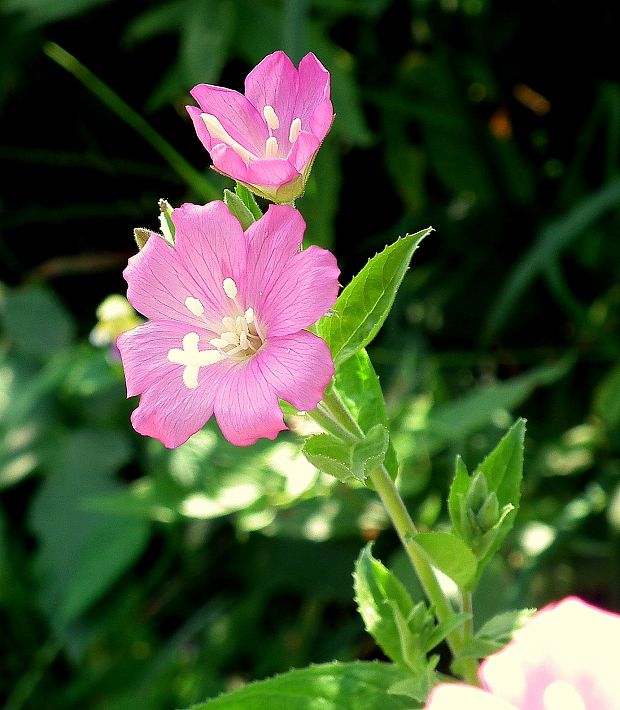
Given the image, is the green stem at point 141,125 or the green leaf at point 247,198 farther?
the green stem at point 141,125

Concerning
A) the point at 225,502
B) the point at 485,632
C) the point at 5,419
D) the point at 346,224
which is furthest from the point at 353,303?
the point at 346,224

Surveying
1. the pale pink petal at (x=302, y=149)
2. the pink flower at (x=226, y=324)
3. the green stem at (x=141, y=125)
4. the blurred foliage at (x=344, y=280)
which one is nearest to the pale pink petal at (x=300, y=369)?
the pink flower at (x=226, y=324)

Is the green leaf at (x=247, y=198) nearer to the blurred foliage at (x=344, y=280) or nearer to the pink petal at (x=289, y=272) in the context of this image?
the pink petal at (x=289, y=272)

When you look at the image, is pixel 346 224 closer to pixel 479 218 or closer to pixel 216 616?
pixel 479 218

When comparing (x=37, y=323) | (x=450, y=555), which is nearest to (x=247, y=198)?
(x=450, y=555)

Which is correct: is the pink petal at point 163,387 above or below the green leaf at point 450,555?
above

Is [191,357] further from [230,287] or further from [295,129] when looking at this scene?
[295,129]

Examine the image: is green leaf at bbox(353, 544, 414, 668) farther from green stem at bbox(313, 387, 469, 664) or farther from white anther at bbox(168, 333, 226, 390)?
white anther at bbox(168, 333, 226, 390)

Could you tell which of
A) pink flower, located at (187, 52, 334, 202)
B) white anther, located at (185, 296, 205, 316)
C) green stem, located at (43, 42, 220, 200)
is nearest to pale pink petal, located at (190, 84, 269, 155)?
pink flower, located at (187, 52, 334, 202)
